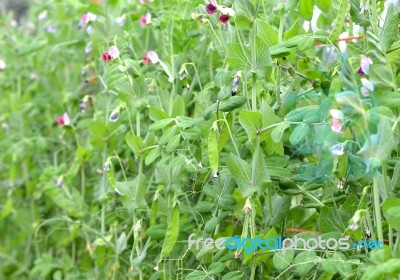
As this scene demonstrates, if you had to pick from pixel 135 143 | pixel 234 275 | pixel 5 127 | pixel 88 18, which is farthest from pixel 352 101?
pixel 5 127

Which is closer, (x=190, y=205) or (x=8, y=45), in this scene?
(x=190, y=205)

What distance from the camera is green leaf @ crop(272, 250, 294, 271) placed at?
1.15 m

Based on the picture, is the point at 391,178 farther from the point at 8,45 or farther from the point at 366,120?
the point at 8,45

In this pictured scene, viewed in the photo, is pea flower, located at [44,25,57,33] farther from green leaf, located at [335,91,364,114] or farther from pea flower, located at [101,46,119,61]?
green leaf, located at [335,91,364,114]

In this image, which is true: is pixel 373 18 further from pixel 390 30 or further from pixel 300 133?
pixel 300 133

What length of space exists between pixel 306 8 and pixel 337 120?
33cm

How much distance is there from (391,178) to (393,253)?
157 mm

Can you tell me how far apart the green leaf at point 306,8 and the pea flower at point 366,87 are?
0.91ft

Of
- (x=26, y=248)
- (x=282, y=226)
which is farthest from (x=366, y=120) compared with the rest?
(x=26, y=248)

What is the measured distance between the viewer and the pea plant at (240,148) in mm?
1092

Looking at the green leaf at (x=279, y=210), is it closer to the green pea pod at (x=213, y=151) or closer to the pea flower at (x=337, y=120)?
the green pea pod at (x=213, y=151)

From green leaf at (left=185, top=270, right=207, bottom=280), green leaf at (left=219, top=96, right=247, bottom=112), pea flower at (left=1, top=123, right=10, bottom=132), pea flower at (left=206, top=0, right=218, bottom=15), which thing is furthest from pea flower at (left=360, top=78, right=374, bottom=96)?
pea flower at (left=1, top=123, right=10, bottom=132)

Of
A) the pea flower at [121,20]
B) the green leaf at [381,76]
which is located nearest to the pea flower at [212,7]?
the green leaf at [381,76]

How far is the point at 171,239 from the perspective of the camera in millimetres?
1293
